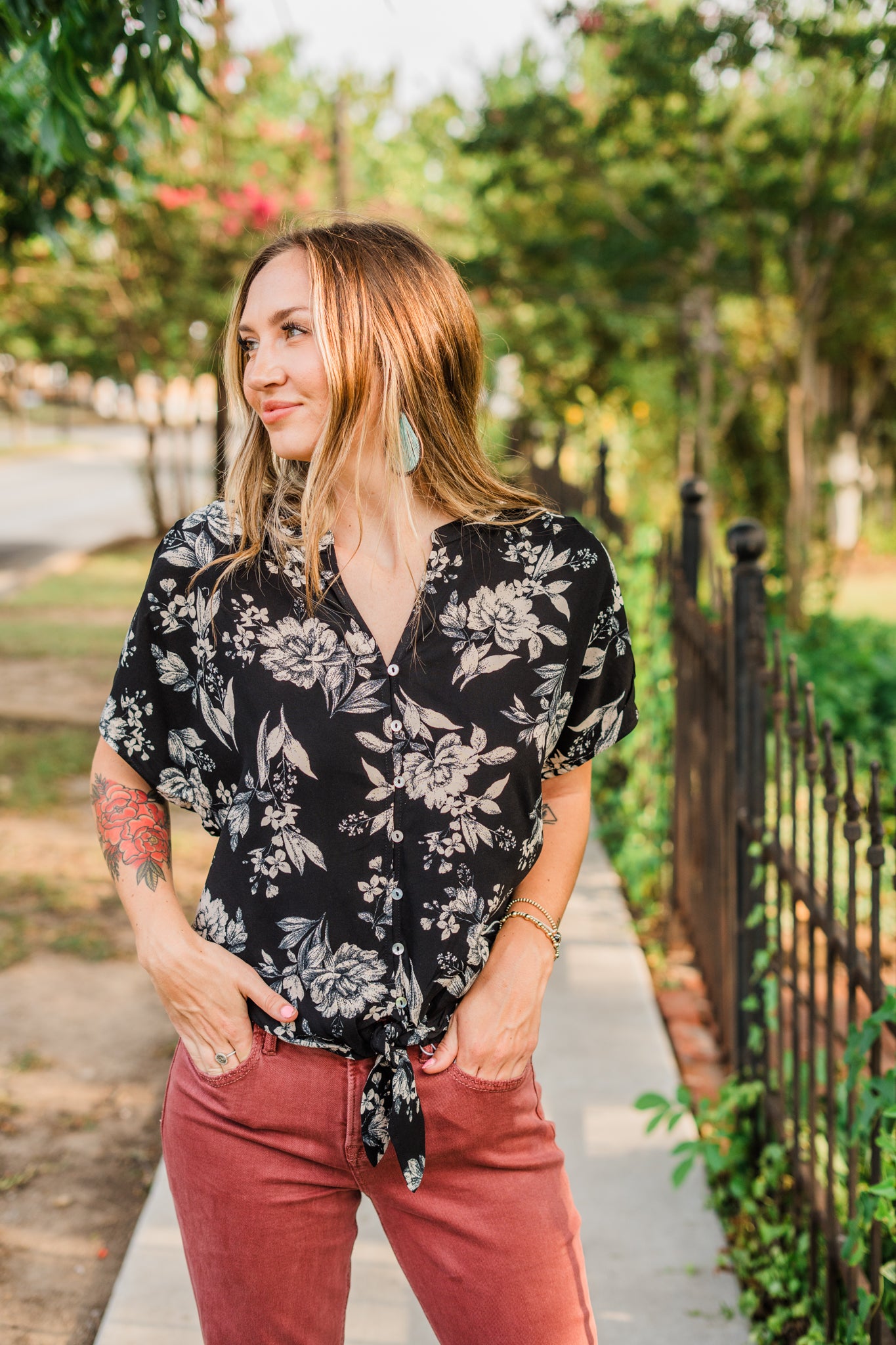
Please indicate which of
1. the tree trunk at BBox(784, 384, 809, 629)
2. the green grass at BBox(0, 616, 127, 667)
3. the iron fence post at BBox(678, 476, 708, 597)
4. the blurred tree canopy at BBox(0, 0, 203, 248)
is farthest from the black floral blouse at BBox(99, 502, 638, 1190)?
the green grass at BBox(0, 616, 127, 667)

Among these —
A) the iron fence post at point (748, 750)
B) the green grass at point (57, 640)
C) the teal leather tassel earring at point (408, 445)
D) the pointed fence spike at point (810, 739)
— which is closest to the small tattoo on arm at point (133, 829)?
the teal leather tassel earring at point (408, 445)

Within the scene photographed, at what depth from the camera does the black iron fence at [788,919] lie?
1948mm

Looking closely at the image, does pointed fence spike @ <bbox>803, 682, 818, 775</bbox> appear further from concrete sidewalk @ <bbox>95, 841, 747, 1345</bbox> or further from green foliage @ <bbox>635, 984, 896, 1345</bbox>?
concrete sidewalk @ <bbox>95, 841, 747, 1345</bbox>

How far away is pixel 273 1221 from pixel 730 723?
1.93 m

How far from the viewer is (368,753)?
1378 mm

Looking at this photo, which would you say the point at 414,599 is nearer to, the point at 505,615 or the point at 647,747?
the point at 505,615

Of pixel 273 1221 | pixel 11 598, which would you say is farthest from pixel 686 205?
pixel 273 1221

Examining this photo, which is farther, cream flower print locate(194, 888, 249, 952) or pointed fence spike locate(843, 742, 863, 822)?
pointed fence spike locate(843, 742, 863, 822)

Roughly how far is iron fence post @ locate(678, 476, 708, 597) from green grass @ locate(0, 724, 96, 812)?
3.52 meters

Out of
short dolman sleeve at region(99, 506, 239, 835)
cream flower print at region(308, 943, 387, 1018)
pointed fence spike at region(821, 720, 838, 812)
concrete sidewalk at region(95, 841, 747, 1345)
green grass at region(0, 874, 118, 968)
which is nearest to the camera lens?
cream flower print at region(308, 943, 387, 1018)

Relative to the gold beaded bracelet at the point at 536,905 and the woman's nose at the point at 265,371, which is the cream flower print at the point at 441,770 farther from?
the woman's nose at the point at 265,371

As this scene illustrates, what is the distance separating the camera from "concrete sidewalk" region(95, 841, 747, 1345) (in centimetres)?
230

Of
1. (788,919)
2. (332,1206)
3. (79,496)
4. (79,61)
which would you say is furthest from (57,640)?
(79,496)

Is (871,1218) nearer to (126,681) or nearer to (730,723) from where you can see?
(730,723)
